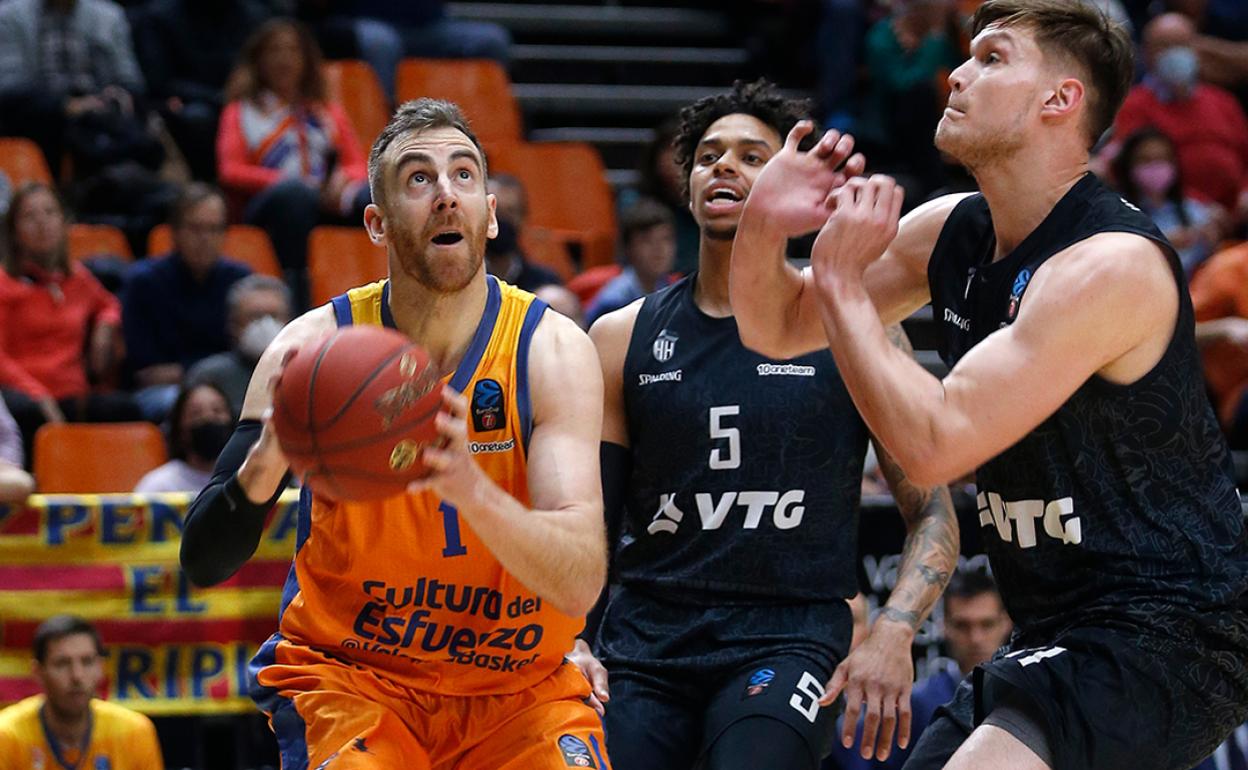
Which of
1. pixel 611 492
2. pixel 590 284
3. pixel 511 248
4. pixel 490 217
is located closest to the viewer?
pixel 490 217

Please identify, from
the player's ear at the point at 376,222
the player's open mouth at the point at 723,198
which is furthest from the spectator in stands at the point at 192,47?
the player's ear at the point at 376,222

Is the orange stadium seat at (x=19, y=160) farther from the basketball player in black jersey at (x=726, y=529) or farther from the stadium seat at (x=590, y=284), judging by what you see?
the basketball player in black jersey at (x=726, y=529)

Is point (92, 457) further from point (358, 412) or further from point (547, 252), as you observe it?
point (358, 412)

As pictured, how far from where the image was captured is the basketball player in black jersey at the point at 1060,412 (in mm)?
3561

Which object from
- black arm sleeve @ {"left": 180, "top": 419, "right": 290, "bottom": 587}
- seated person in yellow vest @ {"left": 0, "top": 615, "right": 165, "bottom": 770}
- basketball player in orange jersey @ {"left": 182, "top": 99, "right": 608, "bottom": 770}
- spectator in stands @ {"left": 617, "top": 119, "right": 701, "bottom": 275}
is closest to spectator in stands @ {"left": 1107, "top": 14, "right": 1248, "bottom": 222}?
spectator in stands @ {"left": 617, "top": 119, "right": 701, "bottom": 275}

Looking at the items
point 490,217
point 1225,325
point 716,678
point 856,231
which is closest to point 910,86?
point 1225,325

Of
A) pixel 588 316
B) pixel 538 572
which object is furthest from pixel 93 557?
pixel 538 572

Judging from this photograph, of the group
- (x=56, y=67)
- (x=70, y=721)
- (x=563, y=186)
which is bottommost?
(x=70, y=721)

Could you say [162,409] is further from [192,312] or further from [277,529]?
[277,529]

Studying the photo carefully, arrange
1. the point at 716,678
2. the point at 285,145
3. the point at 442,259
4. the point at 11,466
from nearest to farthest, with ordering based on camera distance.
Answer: the point at 442,259 → the point at 716,678 → the point at 11,466 → the point at 285,145

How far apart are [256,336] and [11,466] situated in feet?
4.04

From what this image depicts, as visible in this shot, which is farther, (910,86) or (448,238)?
(910,86)

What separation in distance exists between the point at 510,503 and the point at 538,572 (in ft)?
0.63

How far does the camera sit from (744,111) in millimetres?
5133
